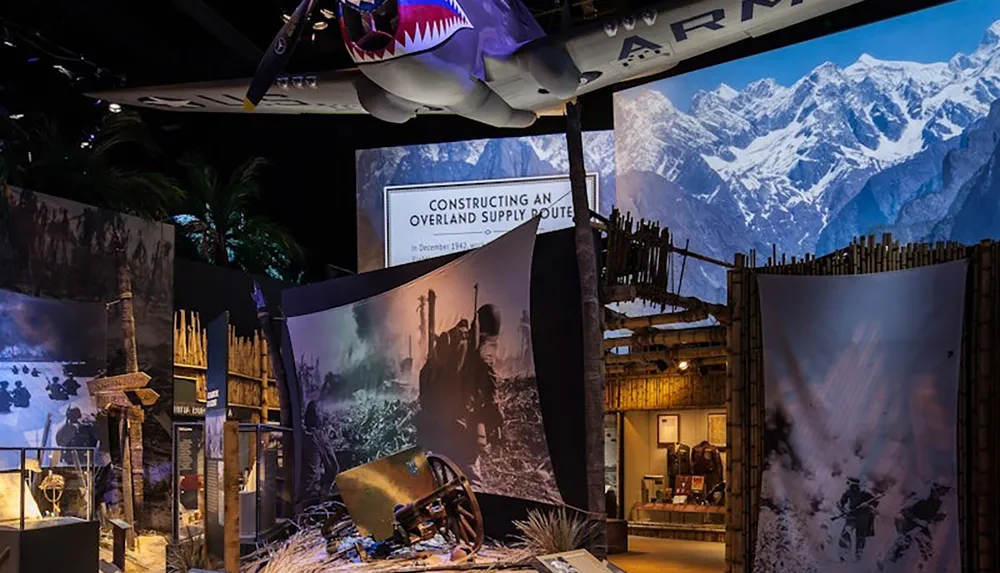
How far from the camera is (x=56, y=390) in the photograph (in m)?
10.0

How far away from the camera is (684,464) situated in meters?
13.1

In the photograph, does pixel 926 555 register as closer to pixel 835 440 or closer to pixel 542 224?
pixel 835 440

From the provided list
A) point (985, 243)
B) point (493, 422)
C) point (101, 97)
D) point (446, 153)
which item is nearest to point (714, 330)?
point (493, 422)

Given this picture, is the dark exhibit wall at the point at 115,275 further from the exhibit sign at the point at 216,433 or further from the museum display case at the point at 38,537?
the exhibit sign at the point at 216,433

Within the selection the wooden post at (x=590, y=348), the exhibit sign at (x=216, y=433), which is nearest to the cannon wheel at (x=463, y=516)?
the wooden post at (x=590, y=348)

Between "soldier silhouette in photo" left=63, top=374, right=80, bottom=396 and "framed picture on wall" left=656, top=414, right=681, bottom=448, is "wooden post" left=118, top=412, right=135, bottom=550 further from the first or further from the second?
"framed picture on wall" left=656, top=414, right=681, bottom=448

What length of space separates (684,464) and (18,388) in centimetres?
812

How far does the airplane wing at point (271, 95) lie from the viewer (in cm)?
1086

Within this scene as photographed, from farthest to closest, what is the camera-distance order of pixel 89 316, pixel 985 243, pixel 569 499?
pixel 89 316
pixel 569 499
pixel 985 243

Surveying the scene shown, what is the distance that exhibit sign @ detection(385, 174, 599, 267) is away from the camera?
1406 cm

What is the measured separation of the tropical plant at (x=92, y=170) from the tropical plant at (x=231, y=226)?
0.95 m

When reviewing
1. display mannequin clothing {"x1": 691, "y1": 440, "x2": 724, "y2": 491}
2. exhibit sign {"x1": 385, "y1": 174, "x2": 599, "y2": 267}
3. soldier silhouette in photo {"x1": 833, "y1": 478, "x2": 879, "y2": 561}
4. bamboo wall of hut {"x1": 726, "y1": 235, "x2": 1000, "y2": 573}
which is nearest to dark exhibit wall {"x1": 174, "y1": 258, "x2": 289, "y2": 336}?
exhibit sign {"x1": 385, "y1": 174, "x2": 599, "y2": 267}

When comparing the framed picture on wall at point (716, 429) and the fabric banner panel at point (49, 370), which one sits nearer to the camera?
the fabric banner panel at point (49, 370)

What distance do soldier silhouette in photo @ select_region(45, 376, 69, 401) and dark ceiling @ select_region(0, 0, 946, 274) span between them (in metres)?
5.12
